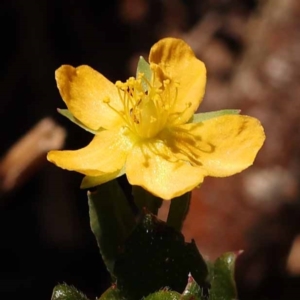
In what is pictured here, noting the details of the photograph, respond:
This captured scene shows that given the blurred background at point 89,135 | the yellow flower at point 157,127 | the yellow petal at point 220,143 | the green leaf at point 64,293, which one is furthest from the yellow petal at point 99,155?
the blurred background at point 89,135

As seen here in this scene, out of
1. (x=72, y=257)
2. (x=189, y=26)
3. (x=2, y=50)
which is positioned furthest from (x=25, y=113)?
(x=189, y=26)

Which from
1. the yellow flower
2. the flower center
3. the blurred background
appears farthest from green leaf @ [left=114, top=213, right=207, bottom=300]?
the blurred background

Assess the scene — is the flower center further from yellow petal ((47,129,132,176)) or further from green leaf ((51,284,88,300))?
green leaf ((51,284,88,300))

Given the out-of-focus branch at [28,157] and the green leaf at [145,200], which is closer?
the green leaf at [145,200]

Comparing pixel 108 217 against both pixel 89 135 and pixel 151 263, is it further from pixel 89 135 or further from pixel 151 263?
pixel 89 135

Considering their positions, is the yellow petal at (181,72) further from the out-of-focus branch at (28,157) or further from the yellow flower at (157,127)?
the out-of-focus branch at (28,157)

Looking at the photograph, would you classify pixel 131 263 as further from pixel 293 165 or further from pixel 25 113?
pixel 25 113
